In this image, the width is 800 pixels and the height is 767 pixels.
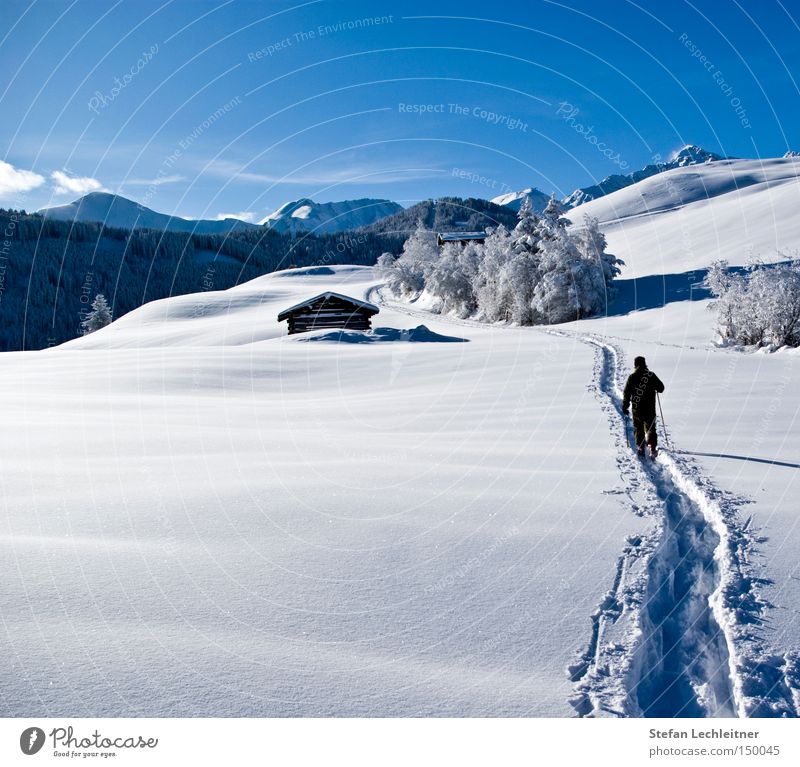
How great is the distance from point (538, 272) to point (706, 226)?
36.1 m

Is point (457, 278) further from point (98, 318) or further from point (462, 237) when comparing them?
point (98, 318)

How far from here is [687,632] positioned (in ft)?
15.6

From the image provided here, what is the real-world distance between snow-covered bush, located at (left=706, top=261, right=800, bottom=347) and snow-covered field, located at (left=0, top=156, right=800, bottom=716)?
16.3 meters

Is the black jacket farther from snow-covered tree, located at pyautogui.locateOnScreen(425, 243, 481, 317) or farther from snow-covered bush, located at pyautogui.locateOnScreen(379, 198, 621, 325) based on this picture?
snow-covered tree, located at pyautogui.locateOnScreen(425, 243, 481, 317)

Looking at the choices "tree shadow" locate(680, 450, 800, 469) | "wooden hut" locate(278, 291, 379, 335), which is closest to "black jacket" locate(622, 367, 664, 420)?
"tree shadow" locate(680, 450, 800, 469)

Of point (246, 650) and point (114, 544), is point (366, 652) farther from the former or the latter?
point (114, 544)

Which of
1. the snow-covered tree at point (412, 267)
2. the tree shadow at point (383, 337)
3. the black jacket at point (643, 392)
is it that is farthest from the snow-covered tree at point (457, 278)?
the black jacket at point (643, 392)

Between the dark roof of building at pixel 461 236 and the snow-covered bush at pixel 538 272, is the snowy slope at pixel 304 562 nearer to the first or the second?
the snow-covered bush at pixel 538 272

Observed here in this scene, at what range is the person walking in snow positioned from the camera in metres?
10.1

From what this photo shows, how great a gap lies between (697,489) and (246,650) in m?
6.86

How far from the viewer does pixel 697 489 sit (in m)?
8.05

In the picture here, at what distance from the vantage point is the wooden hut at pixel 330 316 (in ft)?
150

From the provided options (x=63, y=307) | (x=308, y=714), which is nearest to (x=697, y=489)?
(x=308, y=714)

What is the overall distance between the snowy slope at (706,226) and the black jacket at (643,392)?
85.9 ft
